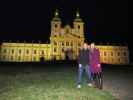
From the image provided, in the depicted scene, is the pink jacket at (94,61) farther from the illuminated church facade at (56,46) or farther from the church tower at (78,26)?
the church tower at (78,26)

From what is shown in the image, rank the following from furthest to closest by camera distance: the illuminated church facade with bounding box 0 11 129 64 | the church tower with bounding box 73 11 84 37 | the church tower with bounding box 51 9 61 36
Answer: the church tower with bounding box 73 11 84 37
the church tower with bounding box 51 9 61 36
the illuminated church facade with bounding box 0 11 129 64

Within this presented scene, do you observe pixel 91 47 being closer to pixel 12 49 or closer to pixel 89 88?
pixel 89 88

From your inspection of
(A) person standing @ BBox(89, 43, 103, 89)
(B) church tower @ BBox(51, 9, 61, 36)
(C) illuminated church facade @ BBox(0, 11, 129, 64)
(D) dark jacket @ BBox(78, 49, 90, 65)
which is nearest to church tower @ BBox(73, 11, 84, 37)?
(C) illuminated church facade @ BBox(0, 11, 129, 64)

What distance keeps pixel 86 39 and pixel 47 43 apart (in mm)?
14747

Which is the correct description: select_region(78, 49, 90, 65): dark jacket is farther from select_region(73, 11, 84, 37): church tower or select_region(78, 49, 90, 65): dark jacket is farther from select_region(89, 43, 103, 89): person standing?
select_region(73, 11, 84, 37): church tower

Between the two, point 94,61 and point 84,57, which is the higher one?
point 84,57

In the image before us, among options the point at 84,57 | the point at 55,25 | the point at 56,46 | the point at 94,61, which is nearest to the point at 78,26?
the point at 55,25

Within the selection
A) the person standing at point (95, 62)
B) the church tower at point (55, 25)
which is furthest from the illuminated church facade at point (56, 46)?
the person standing at point (95, 62)

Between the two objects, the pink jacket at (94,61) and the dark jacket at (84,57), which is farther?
the dark jacket at (84,57)

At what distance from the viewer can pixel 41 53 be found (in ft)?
366

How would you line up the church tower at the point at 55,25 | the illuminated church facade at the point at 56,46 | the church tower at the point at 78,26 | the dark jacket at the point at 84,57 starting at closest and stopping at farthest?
1. the dark jacket at the point at 84,57
2. the illuminated church facade at the point at 56,46
3. the church tower at the point at 55,25
4. the church tower at the point at 78,26

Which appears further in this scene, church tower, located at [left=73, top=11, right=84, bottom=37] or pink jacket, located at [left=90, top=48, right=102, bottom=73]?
church tower, located at [left=73, top=11, right=84, bottom=37]

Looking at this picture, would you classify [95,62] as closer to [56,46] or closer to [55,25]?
[56,46]

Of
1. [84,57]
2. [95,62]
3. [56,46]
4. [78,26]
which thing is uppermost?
[78,26]
